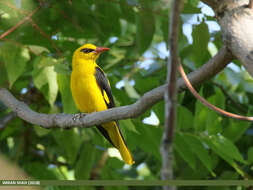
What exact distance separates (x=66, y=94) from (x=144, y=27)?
112 cm

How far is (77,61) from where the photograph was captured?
440 centimetres

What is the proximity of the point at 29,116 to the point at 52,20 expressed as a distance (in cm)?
205

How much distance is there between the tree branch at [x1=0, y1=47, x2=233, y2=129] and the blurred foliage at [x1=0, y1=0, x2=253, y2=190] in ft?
1.50

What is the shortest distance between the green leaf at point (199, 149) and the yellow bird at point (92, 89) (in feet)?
2.28

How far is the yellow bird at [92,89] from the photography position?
13.8ft

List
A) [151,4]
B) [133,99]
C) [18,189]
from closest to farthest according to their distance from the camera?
[18,189] → [151,4] → [133,99]

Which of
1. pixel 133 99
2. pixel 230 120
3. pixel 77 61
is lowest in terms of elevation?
pixel 230 120

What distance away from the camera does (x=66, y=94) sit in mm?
3971

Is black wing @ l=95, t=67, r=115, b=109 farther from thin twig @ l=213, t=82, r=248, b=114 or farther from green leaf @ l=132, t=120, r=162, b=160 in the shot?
thin twig @ l=213, t=82, r=248, b=114

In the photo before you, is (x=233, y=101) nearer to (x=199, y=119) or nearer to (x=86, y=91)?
(x=199, y=119)

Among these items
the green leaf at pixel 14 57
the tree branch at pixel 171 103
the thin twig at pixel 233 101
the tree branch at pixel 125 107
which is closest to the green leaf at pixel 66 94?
the green leaf at pixel 14 57

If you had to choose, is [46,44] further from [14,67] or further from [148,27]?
[148,27]

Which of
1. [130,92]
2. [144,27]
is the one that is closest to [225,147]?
[130,92]

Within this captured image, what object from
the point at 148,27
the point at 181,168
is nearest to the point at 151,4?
the point at 148,27
